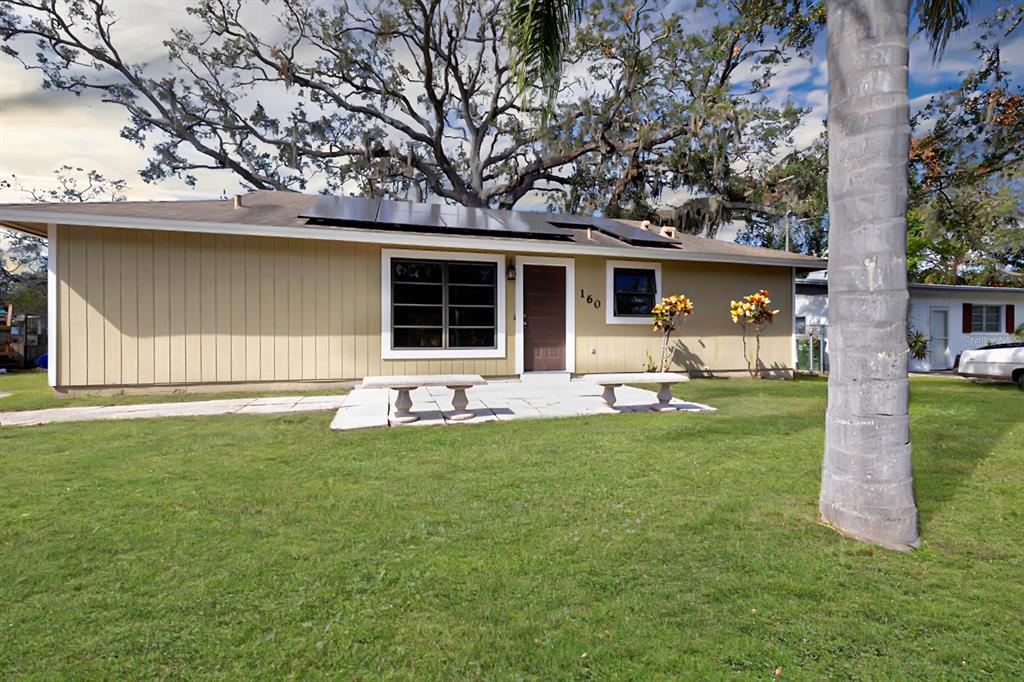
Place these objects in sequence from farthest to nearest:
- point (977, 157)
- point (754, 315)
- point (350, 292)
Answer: point (977, 157)
point (754, 315)
point (350, 292)

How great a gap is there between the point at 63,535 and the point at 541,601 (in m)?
2.58

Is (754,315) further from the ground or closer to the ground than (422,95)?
closer to the ground

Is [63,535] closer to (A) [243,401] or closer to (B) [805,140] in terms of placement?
(A) [243,401]

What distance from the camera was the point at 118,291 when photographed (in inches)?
279

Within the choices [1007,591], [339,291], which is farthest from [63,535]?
[339,291]

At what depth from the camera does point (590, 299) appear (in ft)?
30.5

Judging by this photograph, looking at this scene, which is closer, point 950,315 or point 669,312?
point 669,312

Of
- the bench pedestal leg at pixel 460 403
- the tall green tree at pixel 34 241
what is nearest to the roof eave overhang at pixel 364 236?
the bench pedestal leg at pixel 460 403

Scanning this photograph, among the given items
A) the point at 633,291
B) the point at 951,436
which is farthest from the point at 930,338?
the point at 951,436

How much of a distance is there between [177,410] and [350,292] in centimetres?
305

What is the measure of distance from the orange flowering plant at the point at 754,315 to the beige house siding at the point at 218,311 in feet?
15.4

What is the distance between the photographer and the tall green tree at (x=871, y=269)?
8.16ft

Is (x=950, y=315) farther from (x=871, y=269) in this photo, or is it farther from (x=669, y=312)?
(x=871, y=269)

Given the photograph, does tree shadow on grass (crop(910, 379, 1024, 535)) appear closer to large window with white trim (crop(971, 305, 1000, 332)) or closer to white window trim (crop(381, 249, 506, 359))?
white window trim (crop(381, 249, 506, 359))
